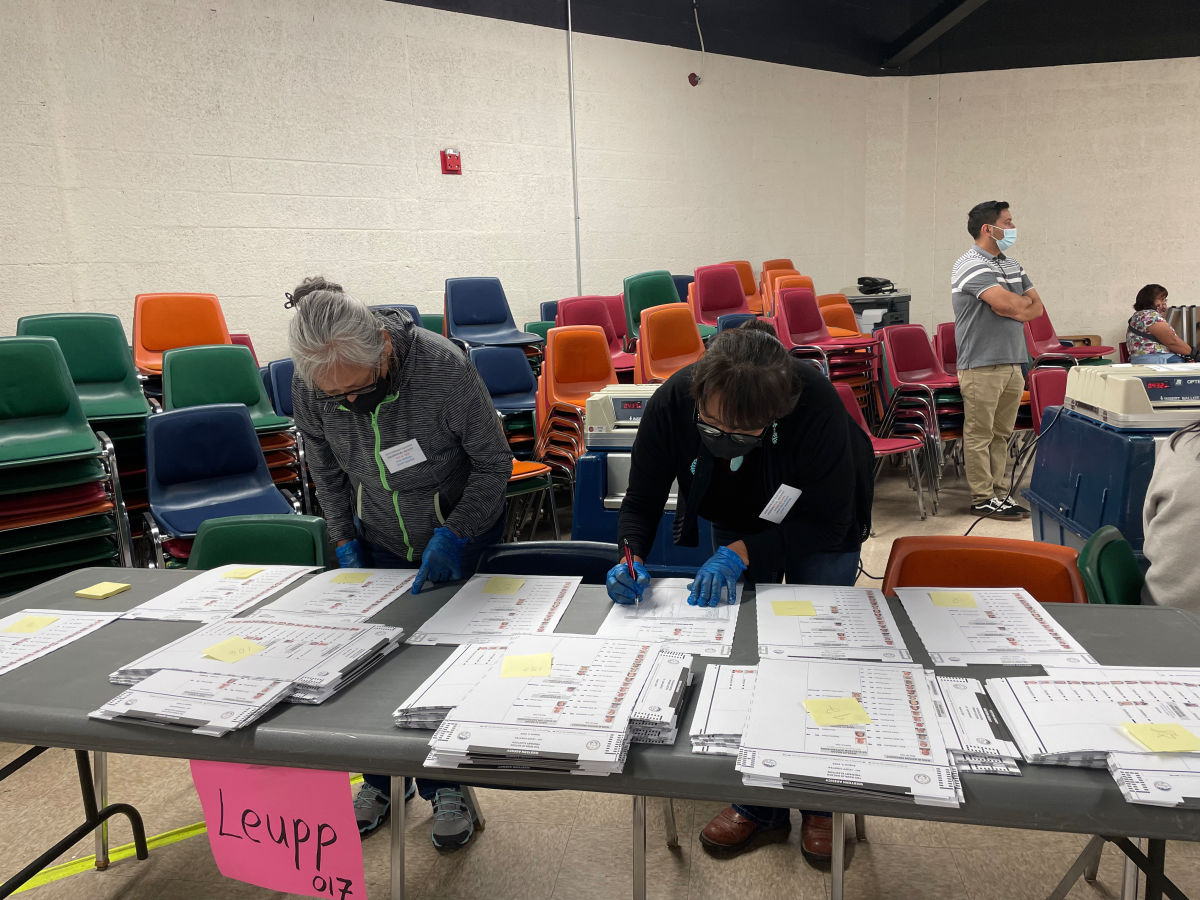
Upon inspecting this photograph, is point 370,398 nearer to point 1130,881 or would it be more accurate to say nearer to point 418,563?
point 418,563

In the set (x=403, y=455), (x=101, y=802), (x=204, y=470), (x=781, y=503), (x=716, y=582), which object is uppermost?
(x=403, y=455)

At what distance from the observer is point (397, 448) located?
1.94 metres

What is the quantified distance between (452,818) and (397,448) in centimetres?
93

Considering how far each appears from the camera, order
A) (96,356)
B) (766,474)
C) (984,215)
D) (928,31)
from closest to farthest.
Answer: (766,474) < (96,356) < (984,215) < (928,31)

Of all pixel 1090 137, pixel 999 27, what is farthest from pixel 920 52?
pixel 1090 137

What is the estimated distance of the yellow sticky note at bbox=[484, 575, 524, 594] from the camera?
183 centimetres

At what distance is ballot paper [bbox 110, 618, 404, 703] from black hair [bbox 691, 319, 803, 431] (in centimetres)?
75

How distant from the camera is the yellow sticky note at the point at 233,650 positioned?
1.51 m

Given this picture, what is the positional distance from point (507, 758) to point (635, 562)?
684 mm

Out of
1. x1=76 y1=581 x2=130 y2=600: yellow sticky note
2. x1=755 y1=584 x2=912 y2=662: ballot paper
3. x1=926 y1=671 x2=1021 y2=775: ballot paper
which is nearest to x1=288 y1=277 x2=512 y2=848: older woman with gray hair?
x1=76 y1=581 x2=130 y2=600: yellow sticky note

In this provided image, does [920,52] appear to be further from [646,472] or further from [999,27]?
[646,472]

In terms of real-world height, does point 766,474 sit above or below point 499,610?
above

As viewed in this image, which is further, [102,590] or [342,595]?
[102,590]

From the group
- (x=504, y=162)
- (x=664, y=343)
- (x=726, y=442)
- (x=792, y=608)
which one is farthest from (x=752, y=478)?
(x=504, y=162)
